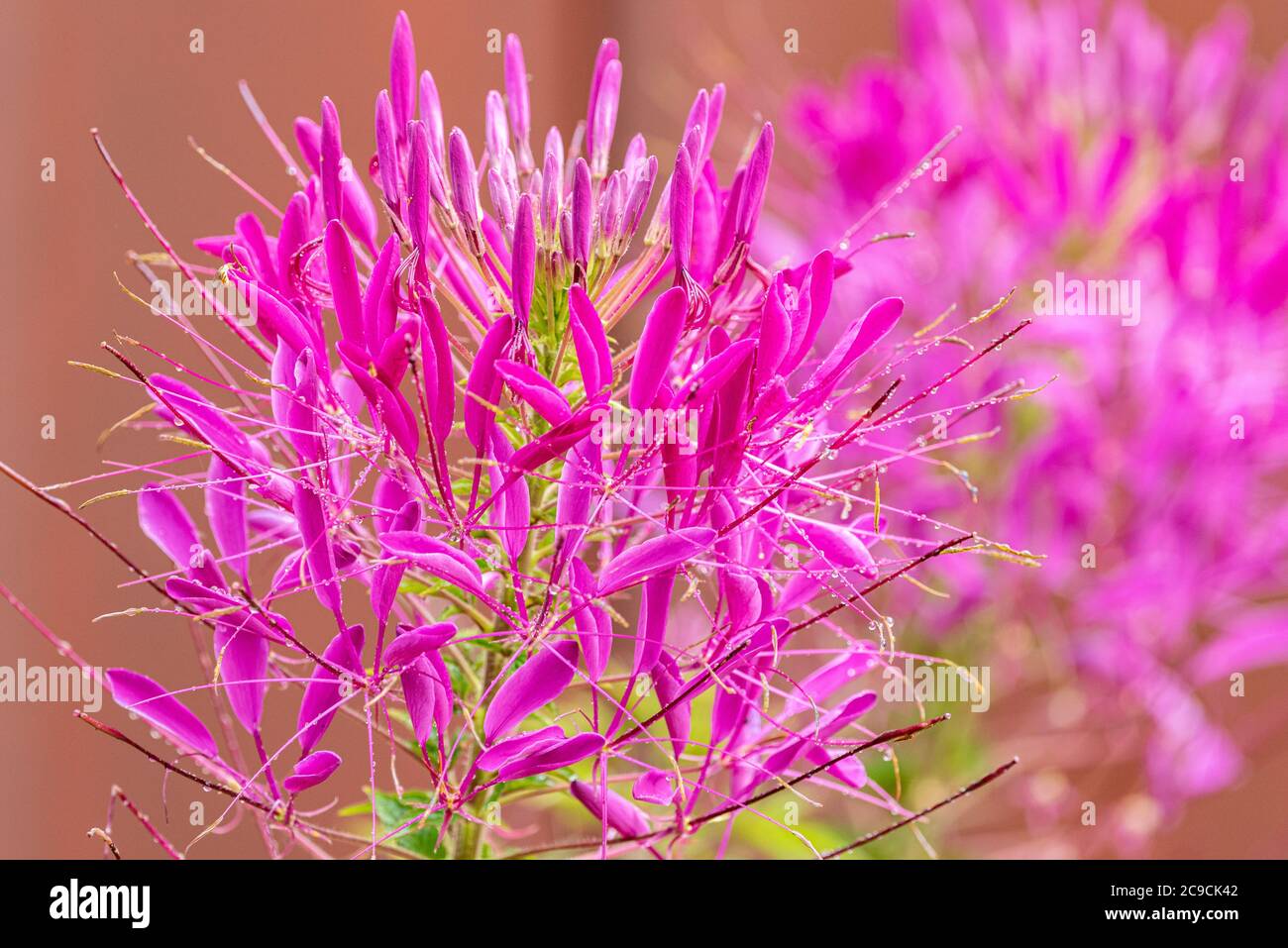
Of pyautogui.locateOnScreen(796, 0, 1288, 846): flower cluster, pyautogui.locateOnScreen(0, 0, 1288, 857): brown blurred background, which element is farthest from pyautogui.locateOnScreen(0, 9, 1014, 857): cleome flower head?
pyautogui.locateOnScreen(0, 0, 1288, 857): brown blurred background

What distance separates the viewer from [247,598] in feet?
1.79

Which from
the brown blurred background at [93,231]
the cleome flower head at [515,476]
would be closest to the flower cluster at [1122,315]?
the brown blurred background at [93,231]

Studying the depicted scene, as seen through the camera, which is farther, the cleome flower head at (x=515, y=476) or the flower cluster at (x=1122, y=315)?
the flower cluster at (x=1122, y=315)

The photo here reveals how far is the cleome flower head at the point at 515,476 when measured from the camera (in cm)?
52

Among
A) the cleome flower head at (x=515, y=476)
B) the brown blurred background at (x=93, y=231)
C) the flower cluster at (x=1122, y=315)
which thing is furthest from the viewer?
the brown blurred background at (x=93, y=231)

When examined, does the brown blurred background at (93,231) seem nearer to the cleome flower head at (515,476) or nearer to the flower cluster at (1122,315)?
the flower cluster at (1122,315)

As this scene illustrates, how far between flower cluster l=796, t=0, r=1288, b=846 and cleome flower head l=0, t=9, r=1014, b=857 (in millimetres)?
526

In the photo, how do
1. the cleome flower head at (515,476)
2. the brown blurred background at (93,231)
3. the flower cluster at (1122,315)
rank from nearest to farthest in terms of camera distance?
the cleome flower head at (515,476), the flower cluster at (1122,315), the brown blurred background at (93,231)

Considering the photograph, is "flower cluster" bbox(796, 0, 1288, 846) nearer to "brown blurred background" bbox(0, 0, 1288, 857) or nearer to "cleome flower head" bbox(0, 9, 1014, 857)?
"brown blurred background" bbox(0, 0, 1288, 857)

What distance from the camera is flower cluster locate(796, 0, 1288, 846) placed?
43.2 inches

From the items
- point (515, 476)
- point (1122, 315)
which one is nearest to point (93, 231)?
point (515, 476)

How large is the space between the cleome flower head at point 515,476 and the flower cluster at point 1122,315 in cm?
53
